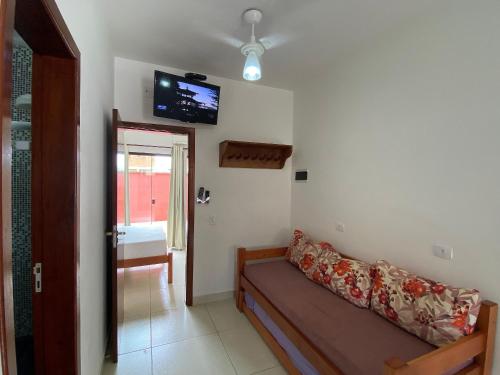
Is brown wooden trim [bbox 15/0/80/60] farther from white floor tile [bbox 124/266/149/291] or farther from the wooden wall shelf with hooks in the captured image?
white floor tile [bbox 124/266/149/291]

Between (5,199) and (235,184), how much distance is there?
2450 millimetres

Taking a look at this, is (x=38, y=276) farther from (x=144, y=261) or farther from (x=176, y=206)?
(x=176, y=206)

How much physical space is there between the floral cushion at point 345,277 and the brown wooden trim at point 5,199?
6.54 ft

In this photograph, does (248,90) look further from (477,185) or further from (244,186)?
(477,185)

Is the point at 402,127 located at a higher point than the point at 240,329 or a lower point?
higher

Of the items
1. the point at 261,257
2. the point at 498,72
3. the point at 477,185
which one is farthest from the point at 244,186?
the point at 498,72

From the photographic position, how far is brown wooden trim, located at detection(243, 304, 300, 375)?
5.97 ft

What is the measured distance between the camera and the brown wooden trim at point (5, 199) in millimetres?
538

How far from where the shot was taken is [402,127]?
1.89 meters

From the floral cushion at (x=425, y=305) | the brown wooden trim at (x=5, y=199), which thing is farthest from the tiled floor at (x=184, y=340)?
the brown wooden trim at (x=5, y=199)

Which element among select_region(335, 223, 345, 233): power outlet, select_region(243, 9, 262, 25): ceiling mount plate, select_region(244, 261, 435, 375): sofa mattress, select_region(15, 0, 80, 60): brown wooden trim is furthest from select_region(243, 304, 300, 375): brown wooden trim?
select_region(243, 9, 262, 25): ceiling mount plate

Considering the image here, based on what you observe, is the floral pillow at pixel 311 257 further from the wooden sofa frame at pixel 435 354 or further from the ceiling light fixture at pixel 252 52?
the ceiling light fixture at pixel 252 52

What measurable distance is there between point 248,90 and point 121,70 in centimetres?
141

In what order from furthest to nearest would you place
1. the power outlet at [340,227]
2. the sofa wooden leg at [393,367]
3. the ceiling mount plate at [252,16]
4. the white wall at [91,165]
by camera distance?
the power outlet at [340,227] → the ceiling mount plate at [252,16] → the white wall at [91,165] → the sofa wooden leg at [393,367]
